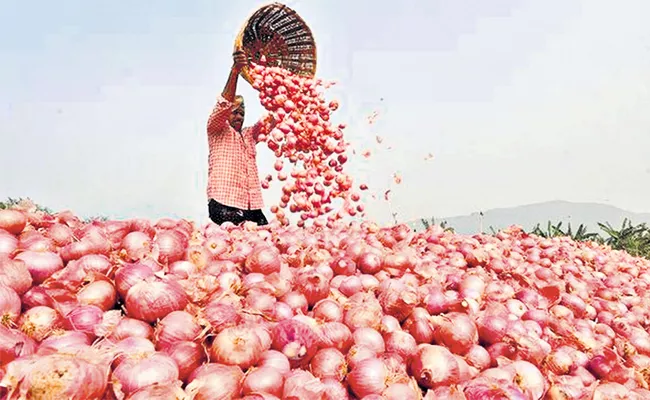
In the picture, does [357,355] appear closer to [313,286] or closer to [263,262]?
[313,286]

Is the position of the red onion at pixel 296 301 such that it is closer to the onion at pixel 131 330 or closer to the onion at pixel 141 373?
the onion at pixel 131 330

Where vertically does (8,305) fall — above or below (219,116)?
below

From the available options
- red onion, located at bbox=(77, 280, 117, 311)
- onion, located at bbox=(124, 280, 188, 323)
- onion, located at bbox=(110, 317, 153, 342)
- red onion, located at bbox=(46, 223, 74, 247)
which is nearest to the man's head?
red onion, located at bbox=(46, 223, 74, 247)

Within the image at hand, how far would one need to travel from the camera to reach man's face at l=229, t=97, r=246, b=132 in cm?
655

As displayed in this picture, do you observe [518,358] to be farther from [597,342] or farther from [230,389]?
[230,389]

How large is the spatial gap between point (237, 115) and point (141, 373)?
5.41 metres

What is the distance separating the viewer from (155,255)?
233 centimetres

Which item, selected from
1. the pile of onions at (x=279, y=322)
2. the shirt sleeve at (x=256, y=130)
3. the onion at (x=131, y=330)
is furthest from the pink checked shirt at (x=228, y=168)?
the onion at (x=131, y=330)

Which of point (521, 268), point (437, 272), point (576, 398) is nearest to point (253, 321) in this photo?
point (576, 398)

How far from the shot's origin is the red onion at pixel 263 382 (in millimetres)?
1532

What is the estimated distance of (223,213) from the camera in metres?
6.49

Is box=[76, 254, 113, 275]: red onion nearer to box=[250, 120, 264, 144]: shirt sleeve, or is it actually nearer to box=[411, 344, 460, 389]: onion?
box=[411, 344, 460, 389]: onion

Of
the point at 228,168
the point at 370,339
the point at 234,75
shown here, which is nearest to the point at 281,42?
the point at 234,75

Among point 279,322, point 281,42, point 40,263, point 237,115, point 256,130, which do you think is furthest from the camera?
point 256,130
